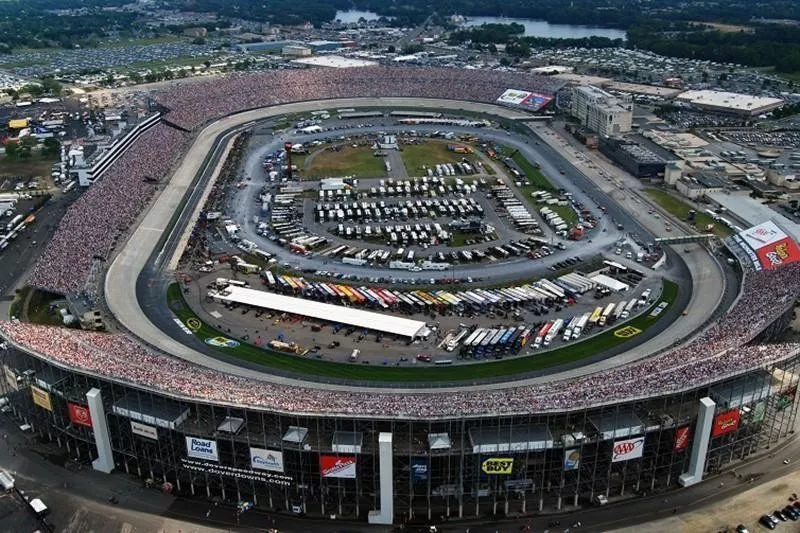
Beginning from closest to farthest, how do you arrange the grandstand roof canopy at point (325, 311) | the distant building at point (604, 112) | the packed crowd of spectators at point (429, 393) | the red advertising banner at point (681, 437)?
the packed crowd of spectators at point (429, 393)
the red advertising banner at point (681, 437)
the grandstand roof canopy at point (325, 311)
the distant building at point (604, 112)

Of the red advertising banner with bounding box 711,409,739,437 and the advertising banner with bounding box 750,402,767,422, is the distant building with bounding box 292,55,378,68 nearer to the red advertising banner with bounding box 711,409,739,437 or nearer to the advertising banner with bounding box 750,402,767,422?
the advertising banner with bounding box 750,402,767,422

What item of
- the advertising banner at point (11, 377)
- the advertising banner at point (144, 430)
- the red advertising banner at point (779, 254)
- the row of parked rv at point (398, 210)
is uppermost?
the red advertising banner at point (779, 254)

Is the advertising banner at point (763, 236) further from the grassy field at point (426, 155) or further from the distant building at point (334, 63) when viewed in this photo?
the distant building at point (334, 63)

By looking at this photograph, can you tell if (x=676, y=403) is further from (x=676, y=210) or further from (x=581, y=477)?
(x=676, y=210)

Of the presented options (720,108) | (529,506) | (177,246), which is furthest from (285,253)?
(720,108)

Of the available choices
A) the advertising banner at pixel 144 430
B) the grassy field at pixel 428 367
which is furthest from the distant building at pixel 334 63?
the advertising banner at pixel 144 430
